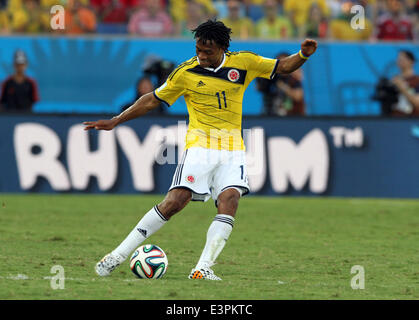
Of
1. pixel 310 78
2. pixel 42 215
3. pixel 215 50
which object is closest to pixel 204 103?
pixel 215 50

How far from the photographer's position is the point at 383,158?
55.5 ft

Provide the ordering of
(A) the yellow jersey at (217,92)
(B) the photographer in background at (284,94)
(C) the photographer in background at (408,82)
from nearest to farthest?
(A) the yellow jersey at (217,92)
(C) the photographer in background at (408,82)
(B) the photographer in background at (284,94)

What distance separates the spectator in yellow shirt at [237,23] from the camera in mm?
18469

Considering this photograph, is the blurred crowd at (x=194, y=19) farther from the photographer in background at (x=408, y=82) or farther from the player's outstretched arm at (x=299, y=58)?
the player's outstretched arm at (x=299, y=58)

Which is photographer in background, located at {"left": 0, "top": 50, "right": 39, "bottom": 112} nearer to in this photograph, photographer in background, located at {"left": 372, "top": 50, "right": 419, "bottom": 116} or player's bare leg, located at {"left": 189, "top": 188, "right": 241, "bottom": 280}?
photographer in background, located at {"left": 372, "top": 50, "right": 419, "bottom": 116}

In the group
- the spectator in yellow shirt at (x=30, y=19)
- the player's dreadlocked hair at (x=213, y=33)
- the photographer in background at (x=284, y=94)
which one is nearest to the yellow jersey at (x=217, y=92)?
the player's dreadlocked hair at (x=213, y=33)

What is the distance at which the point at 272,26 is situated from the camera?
62.2ft

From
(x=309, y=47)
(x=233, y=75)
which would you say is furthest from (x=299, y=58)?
(x=233, y=75)

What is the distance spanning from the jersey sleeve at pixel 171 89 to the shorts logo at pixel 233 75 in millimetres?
456

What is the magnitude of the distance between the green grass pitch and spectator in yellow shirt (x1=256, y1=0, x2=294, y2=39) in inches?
152

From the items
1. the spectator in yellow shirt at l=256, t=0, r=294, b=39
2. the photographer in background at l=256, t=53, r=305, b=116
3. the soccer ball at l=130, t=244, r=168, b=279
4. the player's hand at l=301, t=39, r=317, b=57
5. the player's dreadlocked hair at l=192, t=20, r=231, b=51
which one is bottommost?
the soccer ball at l=130, t=244, r=168, b=279

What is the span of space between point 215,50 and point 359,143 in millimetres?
8911

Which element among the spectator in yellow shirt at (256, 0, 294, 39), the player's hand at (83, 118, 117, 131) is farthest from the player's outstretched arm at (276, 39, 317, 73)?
the spectator in yellow shirt at (256, 0, 294, 39)

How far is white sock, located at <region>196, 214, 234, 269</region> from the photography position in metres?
8.23
